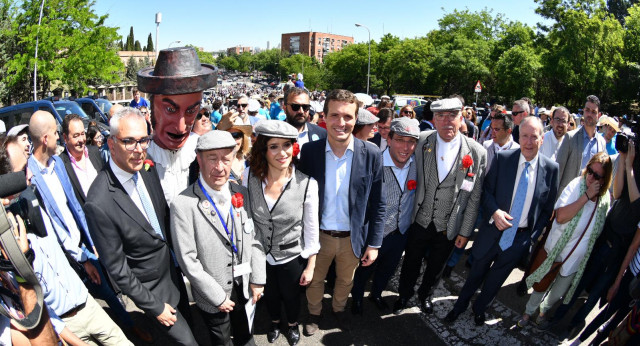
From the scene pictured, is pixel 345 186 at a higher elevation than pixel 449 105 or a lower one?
lower

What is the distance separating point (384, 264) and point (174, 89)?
2.58 meters

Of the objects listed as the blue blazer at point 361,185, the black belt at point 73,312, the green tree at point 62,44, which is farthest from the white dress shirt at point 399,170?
the green tree at point 62,44

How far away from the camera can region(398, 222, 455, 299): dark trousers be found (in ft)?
12.2

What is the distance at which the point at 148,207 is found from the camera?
258cm

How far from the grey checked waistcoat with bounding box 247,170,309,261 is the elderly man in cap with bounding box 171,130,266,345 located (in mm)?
147

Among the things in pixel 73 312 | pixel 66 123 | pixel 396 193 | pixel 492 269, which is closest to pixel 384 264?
pixel 396 193

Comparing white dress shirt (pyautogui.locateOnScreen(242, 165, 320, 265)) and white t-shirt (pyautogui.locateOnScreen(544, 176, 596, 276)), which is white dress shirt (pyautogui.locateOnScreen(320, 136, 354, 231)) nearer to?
white dress shirt (pyautogui.locateOnScreen(242, 165, 320, 265))

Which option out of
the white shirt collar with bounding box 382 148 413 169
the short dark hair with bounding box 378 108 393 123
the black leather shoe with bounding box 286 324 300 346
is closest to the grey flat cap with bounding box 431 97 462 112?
the white shirt collar with bounding box 382 148 413 169

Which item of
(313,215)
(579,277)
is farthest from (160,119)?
(579,277)

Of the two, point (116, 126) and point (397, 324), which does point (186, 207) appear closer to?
point (116, 126)

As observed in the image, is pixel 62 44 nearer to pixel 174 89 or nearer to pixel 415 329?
pixel 174 89

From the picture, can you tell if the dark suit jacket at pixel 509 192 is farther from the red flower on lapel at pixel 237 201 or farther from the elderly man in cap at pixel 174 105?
the elderly man in cap at pixel 174 105

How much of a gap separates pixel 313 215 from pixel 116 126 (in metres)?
1.55

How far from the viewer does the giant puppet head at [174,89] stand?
2.61 metres
